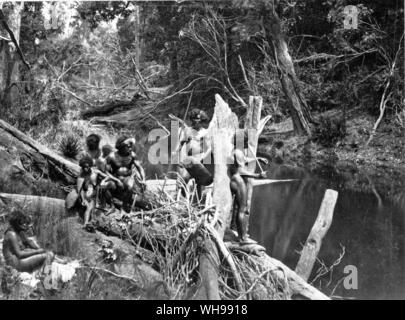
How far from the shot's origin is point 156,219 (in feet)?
16.6

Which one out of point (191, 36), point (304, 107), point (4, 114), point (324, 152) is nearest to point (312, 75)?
point (304, 107)

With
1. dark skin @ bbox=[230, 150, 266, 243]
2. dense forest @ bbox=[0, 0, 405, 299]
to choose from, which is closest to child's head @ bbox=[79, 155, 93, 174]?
dark skin @ bbox=[230, 150, 266, 243]

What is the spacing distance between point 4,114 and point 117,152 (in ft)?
14.6

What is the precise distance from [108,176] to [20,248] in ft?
4.34

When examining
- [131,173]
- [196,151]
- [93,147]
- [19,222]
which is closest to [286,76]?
[196,151]

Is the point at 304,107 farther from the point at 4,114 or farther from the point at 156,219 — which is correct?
the point at 156,219

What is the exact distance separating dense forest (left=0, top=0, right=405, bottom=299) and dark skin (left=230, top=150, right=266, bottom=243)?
327 centimetres

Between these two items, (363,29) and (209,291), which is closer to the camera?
(209,291)

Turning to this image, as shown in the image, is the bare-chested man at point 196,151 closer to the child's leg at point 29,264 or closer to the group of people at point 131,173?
the group of people at point 131,173

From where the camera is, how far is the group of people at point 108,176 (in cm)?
509

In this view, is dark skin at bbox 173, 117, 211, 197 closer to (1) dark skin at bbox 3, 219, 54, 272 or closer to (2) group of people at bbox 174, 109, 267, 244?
(2) group of people at bbox 174, 109, 267, 244

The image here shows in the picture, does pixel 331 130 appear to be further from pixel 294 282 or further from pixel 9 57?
pixel 294 282

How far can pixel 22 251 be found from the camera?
13.3 feet

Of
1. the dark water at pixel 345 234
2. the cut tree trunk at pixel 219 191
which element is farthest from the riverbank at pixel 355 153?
the cut tree trunk at pixel 219 191
